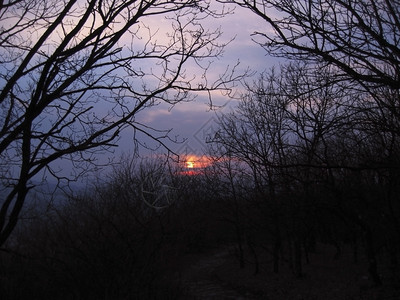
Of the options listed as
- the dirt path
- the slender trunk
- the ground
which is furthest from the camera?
the dirt path

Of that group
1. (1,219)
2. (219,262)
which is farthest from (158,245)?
(219,262)

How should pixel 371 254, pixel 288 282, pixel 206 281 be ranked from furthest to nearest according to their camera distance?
pixel 206 281 → pixel 288 282 → pixel 371 254

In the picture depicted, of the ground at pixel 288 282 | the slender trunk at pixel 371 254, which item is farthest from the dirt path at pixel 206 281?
the slender trunk at pixel 371 254

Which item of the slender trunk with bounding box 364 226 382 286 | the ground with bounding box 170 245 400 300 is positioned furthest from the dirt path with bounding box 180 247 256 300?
the slender trunk with bounding box 364 226 382 286

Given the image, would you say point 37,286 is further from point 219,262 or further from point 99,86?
point 219,262

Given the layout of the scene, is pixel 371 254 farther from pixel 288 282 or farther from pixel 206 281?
pixel 206 281

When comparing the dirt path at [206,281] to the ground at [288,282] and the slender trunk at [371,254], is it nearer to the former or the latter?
the ground at [288,282]

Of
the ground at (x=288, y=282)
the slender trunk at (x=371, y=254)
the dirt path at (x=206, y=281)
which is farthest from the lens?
the dirt path at (x=206, y=281)

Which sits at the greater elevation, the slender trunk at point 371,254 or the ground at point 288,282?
the slender trunk at point 371,254

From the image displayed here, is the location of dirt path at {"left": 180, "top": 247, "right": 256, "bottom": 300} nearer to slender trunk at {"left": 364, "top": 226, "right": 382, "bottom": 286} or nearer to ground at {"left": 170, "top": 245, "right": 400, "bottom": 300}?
ground at {"left": 170, "top": 245, "right": 400, "bottom": 300}

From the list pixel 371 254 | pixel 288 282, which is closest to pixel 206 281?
pixel 288 282

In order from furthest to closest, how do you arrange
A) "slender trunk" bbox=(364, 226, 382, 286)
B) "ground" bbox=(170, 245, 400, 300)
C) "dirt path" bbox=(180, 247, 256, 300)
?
"dirt path" bbox=(180, 247, 256, 300) → "ground" bbox=(170, 245, 400, 300) → "slender trunk" bbox=(364, 226, 382, 286)

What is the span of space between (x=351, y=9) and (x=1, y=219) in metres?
5.31

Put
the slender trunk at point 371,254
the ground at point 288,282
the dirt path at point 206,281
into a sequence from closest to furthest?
the slender trunk at point 371,254, the ground at point 288,282, the dirt path at point 206,281
